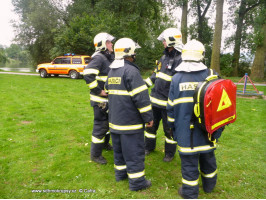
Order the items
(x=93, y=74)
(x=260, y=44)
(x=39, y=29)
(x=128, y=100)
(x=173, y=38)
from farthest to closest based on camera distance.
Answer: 1. (x=39, y=29)
2. (x=260, y=44)
3. (x=93, y=74)
4. (x=173, y=38)
5. (x=128, y=100)

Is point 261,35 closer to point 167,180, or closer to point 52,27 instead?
point 167,180

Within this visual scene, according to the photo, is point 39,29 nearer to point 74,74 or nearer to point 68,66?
point 68,66

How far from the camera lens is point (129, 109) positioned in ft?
10.5

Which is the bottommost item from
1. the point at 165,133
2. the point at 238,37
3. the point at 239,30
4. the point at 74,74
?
the point at 165,133

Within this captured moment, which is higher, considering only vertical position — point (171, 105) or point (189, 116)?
point (171, 105)

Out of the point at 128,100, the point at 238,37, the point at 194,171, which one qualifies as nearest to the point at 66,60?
the point at 128,100

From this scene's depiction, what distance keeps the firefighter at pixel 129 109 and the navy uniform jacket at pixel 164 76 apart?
850 millimetres

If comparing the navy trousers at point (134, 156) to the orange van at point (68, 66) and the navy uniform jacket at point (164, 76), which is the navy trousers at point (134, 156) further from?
the orange van at point (68, 66)

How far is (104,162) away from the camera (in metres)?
4.17

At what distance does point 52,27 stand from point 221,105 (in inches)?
972

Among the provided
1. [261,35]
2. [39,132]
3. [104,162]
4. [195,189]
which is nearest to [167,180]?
[195,189]

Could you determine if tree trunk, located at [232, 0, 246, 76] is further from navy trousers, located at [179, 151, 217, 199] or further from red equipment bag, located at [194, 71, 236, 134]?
red equipment bag, located at [194, 71, 236, 134]

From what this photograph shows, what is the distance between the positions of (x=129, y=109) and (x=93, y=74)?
1124 mm

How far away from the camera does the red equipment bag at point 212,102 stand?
8.70 ft
